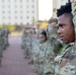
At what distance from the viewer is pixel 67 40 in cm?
237

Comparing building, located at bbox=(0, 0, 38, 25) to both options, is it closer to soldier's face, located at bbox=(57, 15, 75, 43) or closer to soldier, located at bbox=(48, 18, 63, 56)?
soldier, located at bbox=(48, 18, 63, 56)

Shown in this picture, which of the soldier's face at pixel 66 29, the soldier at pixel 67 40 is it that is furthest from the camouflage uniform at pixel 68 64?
the soldier's face at pixel 66 29

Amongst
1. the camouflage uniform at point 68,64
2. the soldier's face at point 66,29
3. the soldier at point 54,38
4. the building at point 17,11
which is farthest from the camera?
the building at point 17,11

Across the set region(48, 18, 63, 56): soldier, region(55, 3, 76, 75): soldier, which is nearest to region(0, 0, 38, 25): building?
region(48, 18, 63, 56): soldier

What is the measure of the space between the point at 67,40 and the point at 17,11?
8281 centimetres

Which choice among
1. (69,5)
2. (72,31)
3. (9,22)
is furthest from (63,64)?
(9,22)

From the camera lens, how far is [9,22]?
3140 inches

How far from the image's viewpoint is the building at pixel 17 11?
81312 mm

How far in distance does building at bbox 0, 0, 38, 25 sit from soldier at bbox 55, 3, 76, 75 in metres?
77.8

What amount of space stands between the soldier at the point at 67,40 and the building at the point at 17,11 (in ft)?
255

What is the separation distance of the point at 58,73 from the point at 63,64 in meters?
0.07

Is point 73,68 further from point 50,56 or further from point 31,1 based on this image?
point 31,1

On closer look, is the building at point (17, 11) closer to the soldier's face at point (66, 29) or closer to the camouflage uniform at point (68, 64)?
the soldier's face at point (66, 29)

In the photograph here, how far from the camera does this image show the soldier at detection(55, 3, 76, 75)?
2.07 meters
